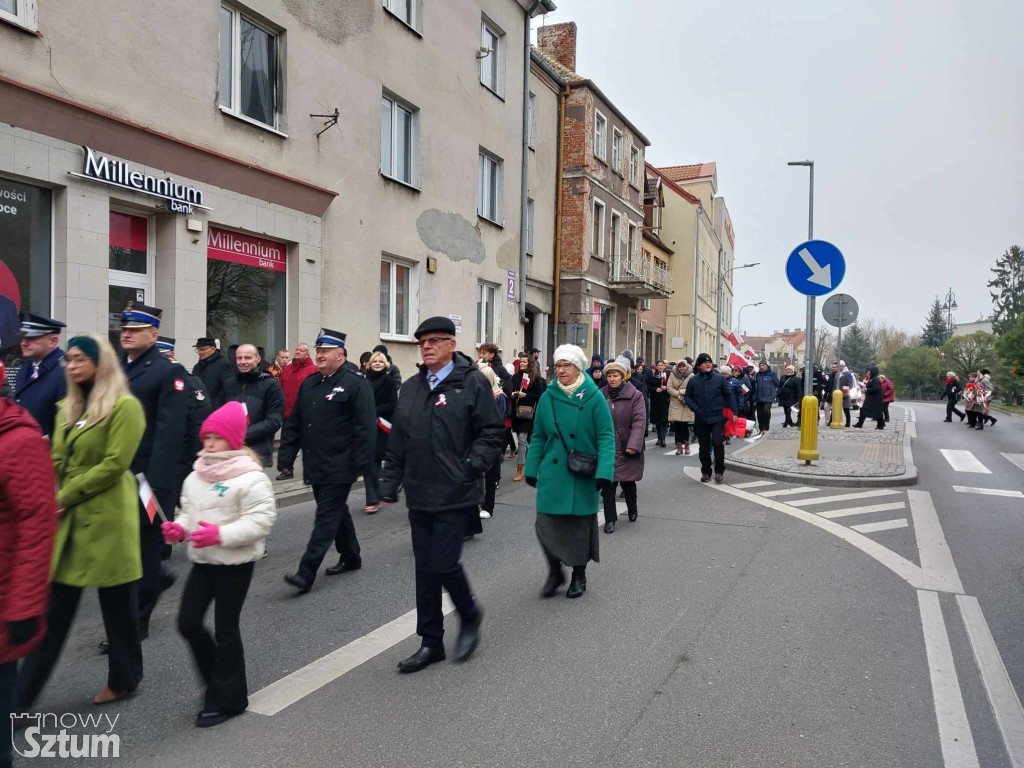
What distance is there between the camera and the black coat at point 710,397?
10344 mm

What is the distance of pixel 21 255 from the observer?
8945 mm

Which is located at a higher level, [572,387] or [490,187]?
[490,187]

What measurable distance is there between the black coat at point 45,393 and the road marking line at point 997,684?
5.17 meters

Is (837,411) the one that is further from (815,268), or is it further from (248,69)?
(248,69)

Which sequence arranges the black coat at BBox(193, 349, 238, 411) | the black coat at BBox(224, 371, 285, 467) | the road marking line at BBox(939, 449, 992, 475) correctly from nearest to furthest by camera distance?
the black coat at BBox(224, 371, 285, 467) < the black coat at BBox(193, 349, 238, 411) < the road marking line at BBox(939, 449, 992, 475)

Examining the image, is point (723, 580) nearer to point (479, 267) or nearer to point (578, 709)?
point (578, 709)

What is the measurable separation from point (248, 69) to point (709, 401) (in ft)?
27.9

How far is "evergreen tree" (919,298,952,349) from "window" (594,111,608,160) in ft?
262

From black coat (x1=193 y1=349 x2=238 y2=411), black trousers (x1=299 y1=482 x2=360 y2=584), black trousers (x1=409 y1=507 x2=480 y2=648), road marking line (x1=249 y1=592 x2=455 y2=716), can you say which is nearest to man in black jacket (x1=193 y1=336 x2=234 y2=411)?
black coat (x1=193 y1=349 x2=238 y2=411)

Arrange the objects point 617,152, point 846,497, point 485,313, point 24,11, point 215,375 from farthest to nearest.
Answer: point 617,152 → point 485,313 → point 846,497 → point 24,11 → point 215,375

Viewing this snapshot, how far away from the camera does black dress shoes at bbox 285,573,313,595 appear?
542cm

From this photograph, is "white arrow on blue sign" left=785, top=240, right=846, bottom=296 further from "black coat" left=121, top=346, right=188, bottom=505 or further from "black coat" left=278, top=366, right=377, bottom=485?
"black coat" left=121, top=346, right=188, bottom=505

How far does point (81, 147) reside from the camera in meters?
9.23

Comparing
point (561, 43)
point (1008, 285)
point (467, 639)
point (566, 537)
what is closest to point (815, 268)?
point (566, 537)
